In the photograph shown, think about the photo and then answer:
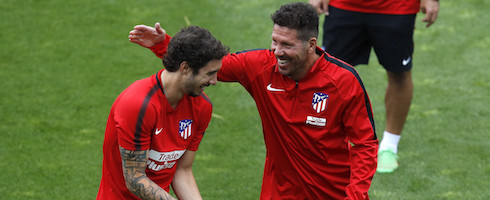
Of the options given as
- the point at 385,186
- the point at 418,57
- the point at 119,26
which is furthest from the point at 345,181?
the point at 119,26

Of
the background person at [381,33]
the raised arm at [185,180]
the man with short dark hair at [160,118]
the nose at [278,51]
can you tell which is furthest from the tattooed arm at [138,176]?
the background person at [381,33]

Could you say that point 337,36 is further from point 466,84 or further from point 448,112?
point 466,84

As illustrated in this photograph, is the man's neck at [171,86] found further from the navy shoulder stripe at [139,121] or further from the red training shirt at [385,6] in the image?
the red training shirt at [385,6]

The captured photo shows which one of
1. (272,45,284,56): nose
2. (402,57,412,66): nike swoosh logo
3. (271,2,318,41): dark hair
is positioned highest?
(271,2,318,41): dark hair

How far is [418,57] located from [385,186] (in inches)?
127

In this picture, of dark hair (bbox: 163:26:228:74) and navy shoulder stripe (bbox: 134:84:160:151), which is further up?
dark hair (bbox: 163:26:228:74)

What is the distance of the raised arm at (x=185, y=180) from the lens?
4.36m

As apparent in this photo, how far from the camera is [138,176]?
12.7ft

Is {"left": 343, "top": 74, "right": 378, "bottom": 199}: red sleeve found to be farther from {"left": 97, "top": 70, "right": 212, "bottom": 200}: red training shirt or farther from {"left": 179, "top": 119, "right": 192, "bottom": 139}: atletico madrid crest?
{"left": 179, "top": 119, "right": 192, "bottom": 139}: atletico madrid crest

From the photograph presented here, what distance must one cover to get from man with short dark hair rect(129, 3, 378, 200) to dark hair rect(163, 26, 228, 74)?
2.04 ft

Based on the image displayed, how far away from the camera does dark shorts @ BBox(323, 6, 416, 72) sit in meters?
6.36

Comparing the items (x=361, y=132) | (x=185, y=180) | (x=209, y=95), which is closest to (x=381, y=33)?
(x=361, y=132)

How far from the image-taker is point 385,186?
6.33 meters

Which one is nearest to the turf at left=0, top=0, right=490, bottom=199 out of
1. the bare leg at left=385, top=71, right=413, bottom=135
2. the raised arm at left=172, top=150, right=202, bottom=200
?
the bare leg at left=385, top=71, right=413, bottom=135
